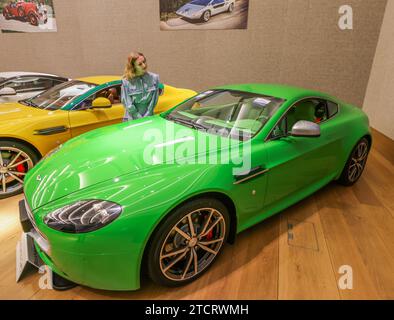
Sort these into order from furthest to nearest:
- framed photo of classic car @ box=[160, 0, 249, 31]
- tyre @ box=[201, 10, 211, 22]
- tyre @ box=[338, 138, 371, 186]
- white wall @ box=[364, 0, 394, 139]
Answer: tyre @ box=[201, 10, 211, 22] → framed photo of classic car @ box=[160, 0, 249, 31] → white wall @ box=[364, 0, 394, 139] → tyre @ box=[338, 138, 371, 186]

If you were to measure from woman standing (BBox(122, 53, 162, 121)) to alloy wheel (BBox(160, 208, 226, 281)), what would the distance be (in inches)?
68.3

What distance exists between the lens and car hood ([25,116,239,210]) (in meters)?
1.55

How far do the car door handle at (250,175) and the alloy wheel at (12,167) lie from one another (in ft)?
6.81

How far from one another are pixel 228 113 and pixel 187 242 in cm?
111

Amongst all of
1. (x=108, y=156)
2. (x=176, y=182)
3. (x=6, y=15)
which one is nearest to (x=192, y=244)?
(x=176, y=182)

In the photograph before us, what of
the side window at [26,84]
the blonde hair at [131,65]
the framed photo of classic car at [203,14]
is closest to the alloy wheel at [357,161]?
the blonde hair at [131,65]

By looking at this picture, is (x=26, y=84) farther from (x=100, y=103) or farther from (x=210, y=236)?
(x=210, y=236)

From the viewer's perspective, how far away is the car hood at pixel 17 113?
2573 mm

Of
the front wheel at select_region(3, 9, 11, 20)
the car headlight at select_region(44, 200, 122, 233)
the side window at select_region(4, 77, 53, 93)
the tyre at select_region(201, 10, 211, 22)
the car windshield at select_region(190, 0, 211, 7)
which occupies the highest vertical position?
the car windshield at select_region(190, 0, 211, 7)

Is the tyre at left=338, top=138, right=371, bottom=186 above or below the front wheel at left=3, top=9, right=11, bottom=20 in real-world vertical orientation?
below

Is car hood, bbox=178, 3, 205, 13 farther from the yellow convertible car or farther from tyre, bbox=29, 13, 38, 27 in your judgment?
tyre, bbox=29, 13, 38, 27

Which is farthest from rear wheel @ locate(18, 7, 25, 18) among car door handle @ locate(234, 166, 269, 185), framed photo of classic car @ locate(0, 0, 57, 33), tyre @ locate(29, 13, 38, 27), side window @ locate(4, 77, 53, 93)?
car door handle @ locate(234, 166, 269, 185)

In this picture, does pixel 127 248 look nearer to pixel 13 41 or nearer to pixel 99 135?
pixel 99 135

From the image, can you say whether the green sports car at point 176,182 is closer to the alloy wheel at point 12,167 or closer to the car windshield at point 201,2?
the alloy wheel at point 12,167
